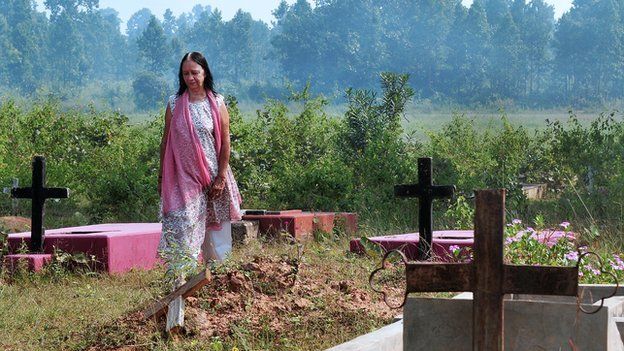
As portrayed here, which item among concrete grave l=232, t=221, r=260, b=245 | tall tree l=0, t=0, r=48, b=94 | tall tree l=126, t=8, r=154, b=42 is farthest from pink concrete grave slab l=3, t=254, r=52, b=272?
tall tree l=126, t=8, r=154, b=42

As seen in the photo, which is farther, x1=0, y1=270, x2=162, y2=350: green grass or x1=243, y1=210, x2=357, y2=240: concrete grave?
x1=243, y1=210, x2=357, y2=240: concrete grave

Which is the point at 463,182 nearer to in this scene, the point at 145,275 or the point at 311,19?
the point at 145,275

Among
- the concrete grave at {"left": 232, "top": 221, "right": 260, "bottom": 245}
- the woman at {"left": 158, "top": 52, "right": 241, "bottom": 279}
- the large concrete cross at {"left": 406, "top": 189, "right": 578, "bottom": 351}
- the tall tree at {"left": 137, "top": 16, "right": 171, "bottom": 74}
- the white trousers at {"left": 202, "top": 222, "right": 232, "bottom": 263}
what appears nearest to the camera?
the large concrete cross at {"left": 406, "top": 189, "right": 578, "bottom": 351}

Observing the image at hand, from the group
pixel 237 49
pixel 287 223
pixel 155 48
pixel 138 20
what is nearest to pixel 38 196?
pixel 287 223

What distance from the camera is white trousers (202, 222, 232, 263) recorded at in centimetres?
803

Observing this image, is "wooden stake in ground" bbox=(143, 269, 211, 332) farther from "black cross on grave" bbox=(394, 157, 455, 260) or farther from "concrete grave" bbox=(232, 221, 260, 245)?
"concrete grave" bbox=(232, 221, 260, 245)

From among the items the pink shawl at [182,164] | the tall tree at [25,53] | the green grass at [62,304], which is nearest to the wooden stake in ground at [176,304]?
the green grass at [62,304]

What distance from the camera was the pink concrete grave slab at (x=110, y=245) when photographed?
9.21 meters

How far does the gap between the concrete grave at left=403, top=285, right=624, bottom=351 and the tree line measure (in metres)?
58.2

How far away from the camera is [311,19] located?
83.9 m

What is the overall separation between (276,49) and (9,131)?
71872mm

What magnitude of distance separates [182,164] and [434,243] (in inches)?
98.6

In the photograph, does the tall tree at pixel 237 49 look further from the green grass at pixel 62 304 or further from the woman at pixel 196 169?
the woman at pixel 196 169

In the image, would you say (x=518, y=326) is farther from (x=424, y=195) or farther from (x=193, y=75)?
(x=424, y=195)
